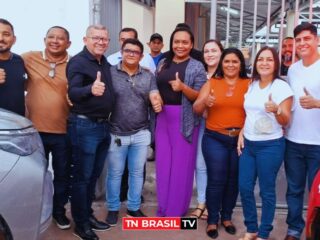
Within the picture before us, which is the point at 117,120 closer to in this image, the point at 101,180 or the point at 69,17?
the point at 101,180

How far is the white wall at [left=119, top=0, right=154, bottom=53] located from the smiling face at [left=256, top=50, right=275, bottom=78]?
6067 millimetres

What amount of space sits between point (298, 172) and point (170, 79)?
1.36 m

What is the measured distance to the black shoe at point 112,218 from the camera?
4.01 meters

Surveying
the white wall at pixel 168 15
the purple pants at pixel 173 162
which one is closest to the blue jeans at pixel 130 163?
the purple pants at pixel 173 162

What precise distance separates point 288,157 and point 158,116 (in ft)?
4.02

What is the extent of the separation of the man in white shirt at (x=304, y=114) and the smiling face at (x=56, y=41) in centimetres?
192

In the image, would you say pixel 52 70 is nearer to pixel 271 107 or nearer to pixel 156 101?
pixel 156 101

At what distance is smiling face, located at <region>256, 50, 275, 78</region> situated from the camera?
3332 mm

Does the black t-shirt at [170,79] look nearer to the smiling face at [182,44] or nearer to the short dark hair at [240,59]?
the smiling face at [182,44]

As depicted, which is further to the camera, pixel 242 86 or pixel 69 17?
pixel 69 17

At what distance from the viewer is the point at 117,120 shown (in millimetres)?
3730

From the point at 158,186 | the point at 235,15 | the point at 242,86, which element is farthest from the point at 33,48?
the point at 235,15

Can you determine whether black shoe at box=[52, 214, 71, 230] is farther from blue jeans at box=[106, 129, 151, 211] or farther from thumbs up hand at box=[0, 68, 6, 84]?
thumbs up hand at box=[0, 68, 6, 84]

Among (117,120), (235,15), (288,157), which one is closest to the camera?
(288,157)
